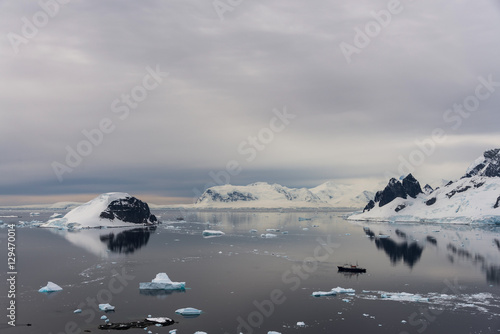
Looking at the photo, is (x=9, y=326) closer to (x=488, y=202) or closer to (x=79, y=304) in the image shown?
(x=79, y=304)

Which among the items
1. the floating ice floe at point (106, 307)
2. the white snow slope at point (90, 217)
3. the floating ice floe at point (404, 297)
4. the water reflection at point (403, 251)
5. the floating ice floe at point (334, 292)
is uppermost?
the white snow slope at point (90, 217)

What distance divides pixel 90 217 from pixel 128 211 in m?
16.6

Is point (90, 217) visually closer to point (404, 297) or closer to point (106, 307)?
point (106, 307)

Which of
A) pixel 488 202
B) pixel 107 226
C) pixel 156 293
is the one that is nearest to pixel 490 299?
pixel 156 293

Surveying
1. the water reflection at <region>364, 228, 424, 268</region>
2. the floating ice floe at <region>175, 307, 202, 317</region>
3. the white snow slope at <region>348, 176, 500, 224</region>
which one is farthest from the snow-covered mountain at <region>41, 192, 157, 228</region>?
the white snow slope at <region>348, 176, 500, 224</region>

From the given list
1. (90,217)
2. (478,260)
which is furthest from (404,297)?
(90,217)

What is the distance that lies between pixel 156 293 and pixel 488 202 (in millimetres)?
167981

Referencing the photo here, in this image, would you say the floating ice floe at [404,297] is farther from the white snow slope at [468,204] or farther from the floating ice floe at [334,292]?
the white snow slope at [468,204]

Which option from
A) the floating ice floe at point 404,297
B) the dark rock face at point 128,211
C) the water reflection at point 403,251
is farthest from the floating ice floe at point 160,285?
the dark rock face at point 128,211

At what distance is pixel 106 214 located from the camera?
504ft

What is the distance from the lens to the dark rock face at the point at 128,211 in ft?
510

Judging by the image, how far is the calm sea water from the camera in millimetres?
34594

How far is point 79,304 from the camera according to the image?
Result: 40.0 m

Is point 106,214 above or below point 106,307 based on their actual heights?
above
